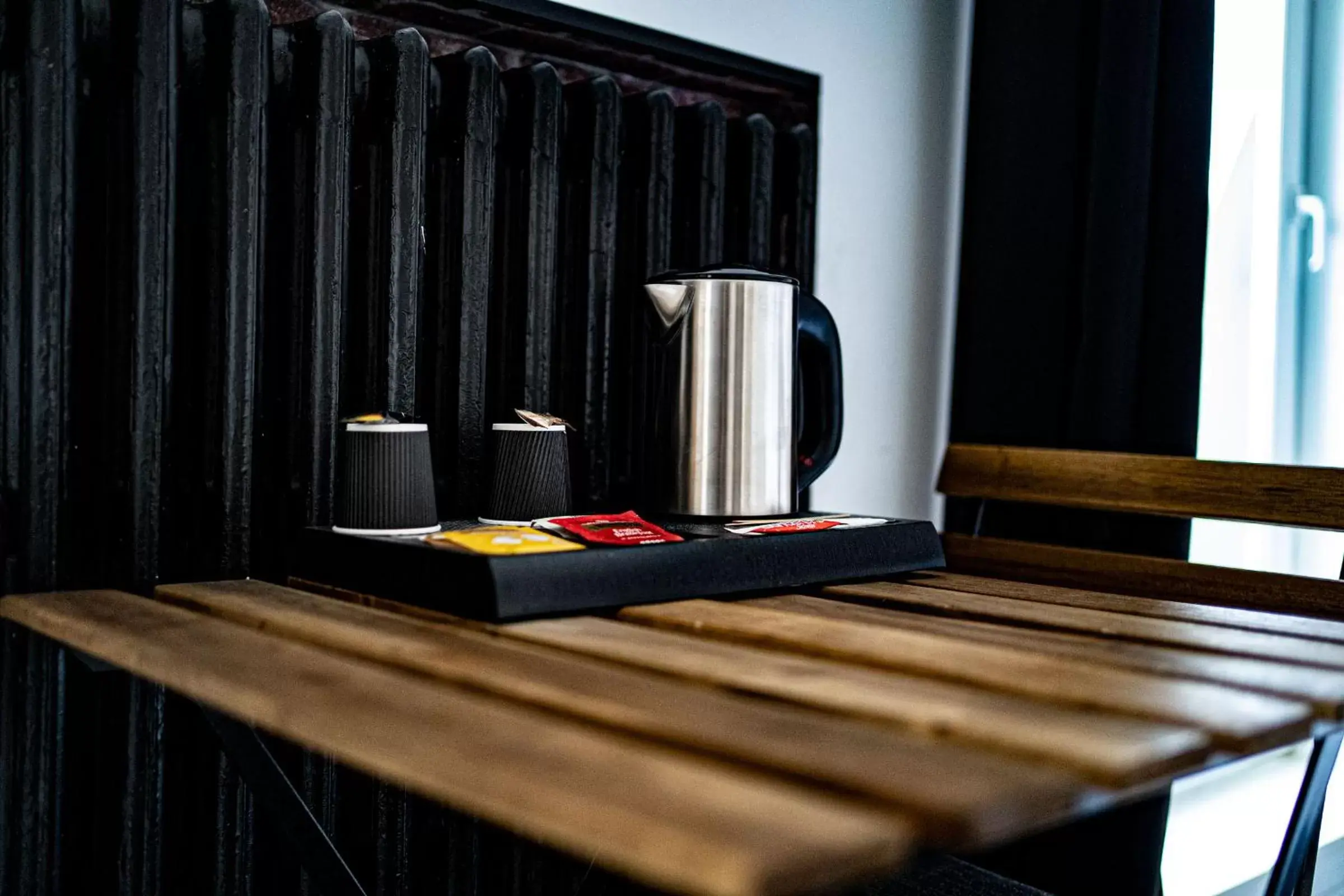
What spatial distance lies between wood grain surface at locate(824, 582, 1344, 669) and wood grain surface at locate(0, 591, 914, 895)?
1.31 feet

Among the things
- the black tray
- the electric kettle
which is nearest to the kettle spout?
the electric kettle

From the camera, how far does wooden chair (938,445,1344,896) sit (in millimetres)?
1177

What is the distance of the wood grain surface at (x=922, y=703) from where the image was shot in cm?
49

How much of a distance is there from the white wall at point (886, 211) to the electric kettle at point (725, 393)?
0.59 meters

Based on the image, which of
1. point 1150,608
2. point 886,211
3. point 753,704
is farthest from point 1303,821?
point 886,211

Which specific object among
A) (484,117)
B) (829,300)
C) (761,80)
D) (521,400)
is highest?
(761,80)

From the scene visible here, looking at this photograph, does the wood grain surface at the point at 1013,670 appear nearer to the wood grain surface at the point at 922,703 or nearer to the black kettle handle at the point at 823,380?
the wood grain surface at the point at 922,703

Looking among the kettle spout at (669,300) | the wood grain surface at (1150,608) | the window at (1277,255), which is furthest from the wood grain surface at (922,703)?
the window at (1277,255)

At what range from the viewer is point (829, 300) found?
A: 174 centimetres

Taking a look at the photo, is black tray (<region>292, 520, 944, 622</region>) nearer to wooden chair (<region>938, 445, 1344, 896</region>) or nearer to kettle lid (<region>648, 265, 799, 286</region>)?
kettle lid (<region>648, 265, 799, 286</region>)

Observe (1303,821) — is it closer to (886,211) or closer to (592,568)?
(592,568)

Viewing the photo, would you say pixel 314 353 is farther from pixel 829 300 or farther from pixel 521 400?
pixel 829 300

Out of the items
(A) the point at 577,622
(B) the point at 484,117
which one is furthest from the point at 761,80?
(A) the point at 577,622

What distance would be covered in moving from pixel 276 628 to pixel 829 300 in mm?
1122
